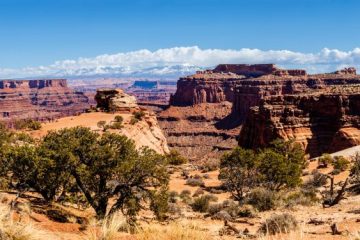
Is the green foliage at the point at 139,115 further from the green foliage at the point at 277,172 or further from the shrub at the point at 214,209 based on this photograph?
the shrub at the point at 214,209

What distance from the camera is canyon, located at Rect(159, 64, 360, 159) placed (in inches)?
2785

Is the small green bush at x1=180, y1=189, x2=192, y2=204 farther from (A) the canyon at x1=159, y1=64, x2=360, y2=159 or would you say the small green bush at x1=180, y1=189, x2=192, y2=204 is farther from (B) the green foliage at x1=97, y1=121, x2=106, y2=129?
(A) the canyon at x1=159, y1=64, x2=360, y2=159

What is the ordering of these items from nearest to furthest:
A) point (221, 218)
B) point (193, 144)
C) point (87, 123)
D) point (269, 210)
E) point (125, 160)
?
point (125, 160)
point (221, 218)
point (269, 210)
point (87, 123)
point (193, 144)

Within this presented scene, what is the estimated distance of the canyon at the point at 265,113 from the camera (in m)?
70.8

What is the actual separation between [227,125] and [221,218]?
127470 millimetres

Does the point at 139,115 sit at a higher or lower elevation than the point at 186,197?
higher

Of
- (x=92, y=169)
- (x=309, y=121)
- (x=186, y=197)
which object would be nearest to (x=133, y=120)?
(x=309, y=121)

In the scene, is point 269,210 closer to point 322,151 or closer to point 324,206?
point 324,206

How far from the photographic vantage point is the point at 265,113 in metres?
73.2

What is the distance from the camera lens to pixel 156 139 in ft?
232

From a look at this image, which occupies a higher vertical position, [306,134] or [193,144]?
[306,134]

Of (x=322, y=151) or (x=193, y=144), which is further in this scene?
(x=193, y=144)

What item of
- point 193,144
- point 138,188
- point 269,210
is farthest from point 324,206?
point 193,144

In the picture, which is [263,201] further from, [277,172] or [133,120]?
[133,120]
